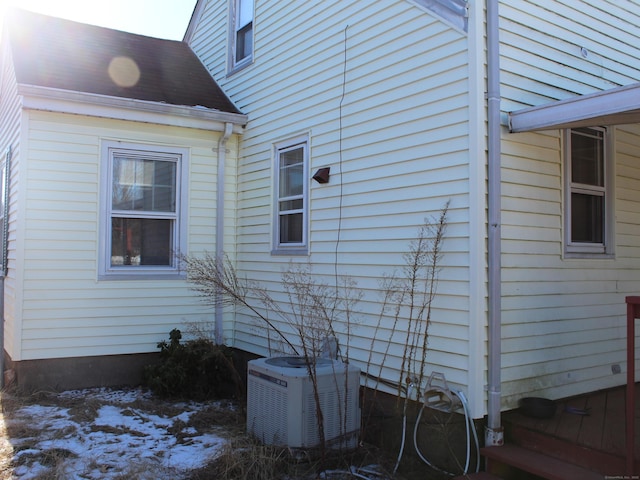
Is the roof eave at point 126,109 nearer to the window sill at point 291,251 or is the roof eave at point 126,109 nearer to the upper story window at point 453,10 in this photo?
the window sill at point 291,251

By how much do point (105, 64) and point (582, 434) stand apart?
7139 mm

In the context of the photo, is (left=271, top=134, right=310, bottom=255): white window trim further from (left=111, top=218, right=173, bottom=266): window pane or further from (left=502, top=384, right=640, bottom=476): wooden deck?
(left=502, top=384, right=640, bottom=476): wooden deck

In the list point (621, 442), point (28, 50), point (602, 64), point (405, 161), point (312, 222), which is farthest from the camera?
point (28, 50)

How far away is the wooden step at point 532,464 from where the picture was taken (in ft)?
11.4

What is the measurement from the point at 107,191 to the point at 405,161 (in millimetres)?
3808

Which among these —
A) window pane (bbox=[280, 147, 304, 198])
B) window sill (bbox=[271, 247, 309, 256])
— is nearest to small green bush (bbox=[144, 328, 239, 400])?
window sill (bbox=[271, 247, 309, 256])

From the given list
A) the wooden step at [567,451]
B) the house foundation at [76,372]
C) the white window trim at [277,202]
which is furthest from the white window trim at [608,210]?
the house foundation at [76,372]

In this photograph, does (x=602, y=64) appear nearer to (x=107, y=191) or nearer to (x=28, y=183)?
(x=107, y=191)

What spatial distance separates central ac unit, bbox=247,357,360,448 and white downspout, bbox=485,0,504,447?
1.18 meters

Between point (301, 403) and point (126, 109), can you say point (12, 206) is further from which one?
point (301, 403)

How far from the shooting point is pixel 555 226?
15.1 feet

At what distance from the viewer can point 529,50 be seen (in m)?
4.51

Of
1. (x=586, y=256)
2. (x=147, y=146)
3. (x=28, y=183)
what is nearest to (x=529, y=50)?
(x=586, y=256)

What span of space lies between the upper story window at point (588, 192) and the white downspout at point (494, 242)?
100cm
